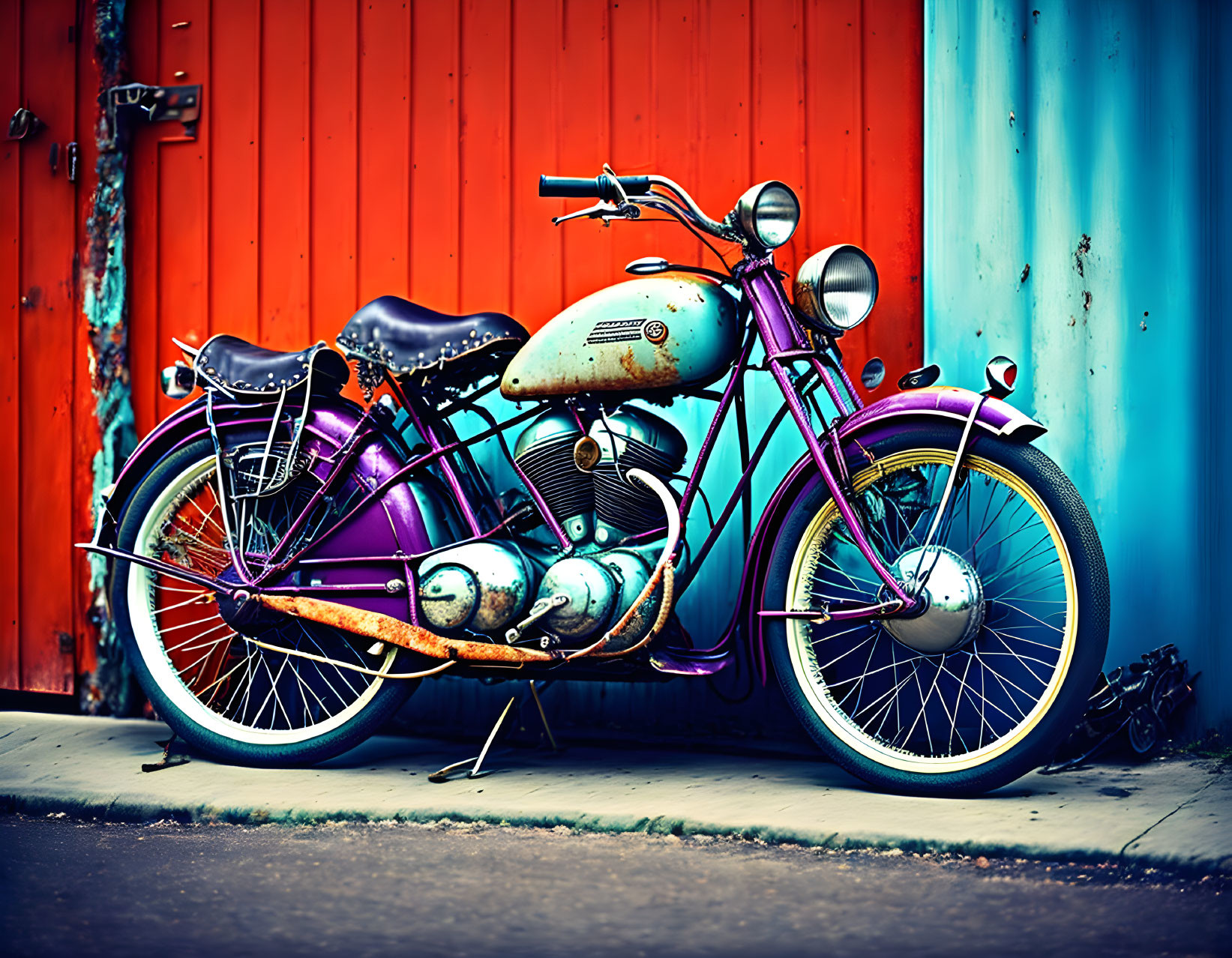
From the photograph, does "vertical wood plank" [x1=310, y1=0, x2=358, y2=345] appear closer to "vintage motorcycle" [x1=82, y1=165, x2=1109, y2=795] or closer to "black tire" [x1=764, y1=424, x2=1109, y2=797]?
"vintage motorcycle" [x1=82, y1=165, x2=1109, y2=795]

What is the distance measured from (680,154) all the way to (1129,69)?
1.38 metres

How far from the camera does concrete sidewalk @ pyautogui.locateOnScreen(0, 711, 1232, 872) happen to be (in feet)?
9.85

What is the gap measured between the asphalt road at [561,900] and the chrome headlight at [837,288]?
139 centimetres

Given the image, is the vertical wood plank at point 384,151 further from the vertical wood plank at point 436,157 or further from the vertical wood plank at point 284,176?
the vertical wood plank at point 284,176

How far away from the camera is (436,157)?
4.56 m

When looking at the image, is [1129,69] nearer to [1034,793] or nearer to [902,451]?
[902,451]

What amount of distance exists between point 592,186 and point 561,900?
1875 millimetres

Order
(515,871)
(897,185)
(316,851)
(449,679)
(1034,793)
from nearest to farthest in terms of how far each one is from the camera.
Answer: (515,871), (316,851), (1034,793), (897,185), (449,679)

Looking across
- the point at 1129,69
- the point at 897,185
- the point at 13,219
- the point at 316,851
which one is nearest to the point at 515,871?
the point at 316,851

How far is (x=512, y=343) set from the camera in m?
3.83

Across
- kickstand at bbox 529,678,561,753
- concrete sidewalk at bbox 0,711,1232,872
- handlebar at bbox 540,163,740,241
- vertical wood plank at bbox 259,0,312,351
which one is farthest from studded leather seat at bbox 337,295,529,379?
concrete sidewalk at bbox 0,711,1232,872

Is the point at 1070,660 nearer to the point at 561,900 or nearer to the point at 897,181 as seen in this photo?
the point at 561,900

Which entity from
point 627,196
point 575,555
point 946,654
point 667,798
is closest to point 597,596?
point 575,555

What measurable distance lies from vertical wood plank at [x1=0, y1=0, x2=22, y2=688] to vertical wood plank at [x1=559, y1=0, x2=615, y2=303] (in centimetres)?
206
